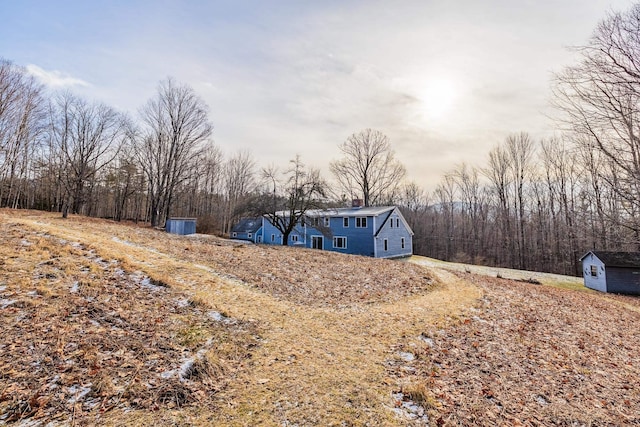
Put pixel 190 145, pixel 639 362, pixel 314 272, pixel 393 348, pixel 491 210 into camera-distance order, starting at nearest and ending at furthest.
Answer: pixel 393 348, pixel 639 362, pixel 314 272, pixel 190 145, pixel 491 210

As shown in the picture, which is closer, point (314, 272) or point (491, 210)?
point (314, 272)

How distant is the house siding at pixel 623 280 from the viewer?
20453 millimetres

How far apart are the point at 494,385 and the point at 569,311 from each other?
913 cm

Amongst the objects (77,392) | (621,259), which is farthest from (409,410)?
(621,259)

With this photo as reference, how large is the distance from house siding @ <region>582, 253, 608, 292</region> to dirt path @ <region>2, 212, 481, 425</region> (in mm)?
18274

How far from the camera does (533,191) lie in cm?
3634

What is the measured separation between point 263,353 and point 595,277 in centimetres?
2817

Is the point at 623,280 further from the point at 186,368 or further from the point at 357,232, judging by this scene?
the point at 186,368

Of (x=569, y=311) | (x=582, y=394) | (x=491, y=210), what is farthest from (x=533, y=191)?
(x=582, y=394)

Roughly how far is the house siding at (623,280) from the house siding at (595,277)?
1.02 feet

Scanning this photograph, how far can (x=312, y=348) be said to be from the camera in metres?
5.75

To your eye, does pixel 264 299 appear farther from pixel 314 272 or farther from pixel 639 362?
pixel 639 362

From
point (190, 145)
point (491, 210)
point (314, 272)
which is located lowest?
point (314, 272)

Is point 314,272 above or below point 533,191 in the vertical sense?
below
